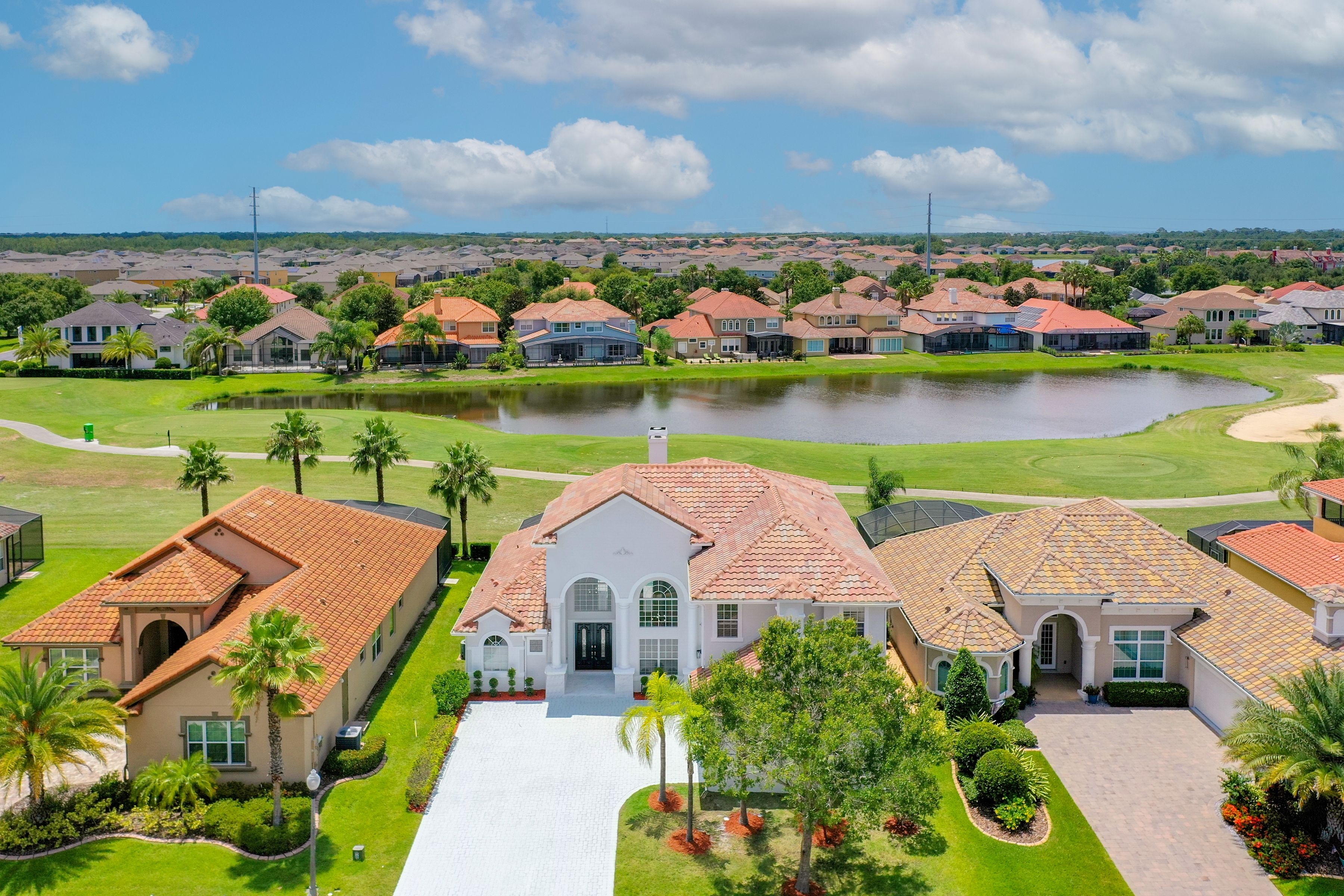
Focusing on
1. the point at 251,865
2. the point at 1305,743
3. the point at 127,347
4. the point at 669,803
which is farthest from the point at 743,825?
the point at 127,347

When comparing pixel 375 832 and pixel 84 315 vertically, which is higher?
pixel 84 315

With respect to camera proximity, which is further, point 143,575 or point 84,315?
point 84,315

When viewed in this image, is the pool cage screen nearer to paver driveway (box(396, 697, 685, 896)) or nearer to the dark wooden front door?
the dark wooden front door

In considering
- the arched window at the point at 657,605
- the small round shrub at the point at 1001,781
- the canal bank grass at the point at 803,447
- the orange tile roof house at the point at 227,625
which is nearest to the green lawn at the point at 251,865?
the orange tile roof house at the point at 227,625

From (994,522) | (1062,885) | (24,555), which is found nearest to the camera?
(1062,885)

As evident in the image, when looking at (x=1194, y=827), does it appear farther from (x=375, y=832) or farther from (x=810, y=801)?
(x=375, y=832)

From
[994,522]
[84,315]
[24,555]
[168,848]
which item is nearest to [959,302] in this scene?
[84,315]

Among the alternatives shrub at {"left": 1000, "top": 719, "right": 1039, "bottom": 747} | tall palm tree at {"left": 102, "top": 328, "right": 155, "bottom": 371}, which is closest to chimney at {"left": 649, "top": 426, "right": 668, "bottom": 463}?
shrub at {"left": 1000, "top": 719, "right": 1039, "bottom": 747}
